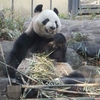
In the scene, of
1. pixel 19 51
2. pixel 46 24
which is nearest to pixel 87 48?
pixel 46 24

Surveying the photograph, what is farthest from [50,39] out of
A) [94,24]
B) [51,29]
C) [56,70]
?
[94,24]

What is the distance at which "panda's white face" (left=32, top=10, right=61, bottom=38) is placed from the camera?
4.13 meters

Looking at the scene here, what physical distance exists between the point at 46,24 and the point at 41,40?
251mm

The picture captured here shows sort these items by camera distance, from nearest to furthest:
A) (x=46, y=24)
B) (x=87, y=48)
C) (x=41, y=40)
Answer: (x=46, y=24) → (x=41, y=40) → (x=87, y=48)

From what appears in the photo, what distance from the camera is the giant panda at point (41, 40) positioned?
13.6 feet

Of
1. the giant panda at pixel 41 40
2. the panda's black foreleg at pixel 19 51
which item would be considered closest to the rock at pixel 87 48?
the giant panda at pixel 41 40

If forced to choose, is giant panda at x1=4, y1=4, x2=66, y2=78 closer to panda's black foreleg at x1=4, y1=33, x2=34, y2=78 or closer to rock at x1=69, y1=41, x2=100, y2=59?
panda's black foreleg at x1=4, y1=33, x2=34, y2=78

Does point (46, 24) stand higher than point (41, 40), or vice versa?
point (46, 24)

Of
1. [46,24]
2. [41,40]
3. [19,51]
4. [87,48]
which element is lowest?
[87,48]

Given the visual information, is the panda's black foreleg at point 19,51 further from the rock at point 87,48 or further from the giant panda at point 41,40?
the rock at point 87,48

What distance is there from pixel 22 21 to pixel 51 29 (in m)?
2.01

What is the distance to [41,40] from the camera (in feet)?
14.1

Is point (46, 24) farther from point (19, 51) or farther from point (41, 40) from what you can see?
point (19, 51)

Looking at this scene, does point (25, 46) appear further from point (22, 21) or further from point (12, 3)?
point (12, 3)
